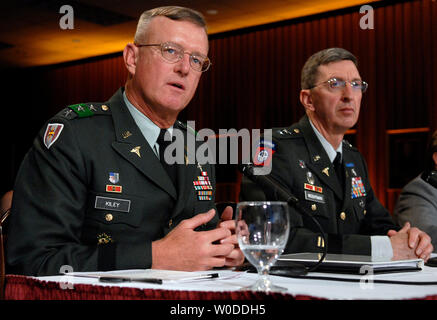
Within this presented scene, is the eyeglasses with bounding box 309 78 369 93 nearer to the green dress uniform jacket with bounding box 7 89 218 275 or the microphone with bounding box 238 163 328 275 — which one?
the green dress uniform jacket with bounding box 7 89 218 275

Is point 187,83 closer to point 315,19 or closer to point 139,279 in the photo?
point 139,279

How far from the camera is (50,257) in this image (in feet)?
4.33

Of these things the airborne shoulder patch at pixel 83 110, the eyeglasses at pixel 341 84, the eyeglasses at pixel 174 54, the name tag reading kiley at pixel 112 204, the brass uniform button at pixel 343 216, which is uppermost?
the eyeglasses at pixel 341 84

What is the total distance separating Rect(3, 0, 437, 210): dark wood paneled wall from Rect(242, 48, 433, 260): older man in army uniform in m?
3.88

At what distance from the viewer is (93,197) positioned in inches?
61.3

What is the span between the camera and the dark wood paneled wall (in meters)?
6.22

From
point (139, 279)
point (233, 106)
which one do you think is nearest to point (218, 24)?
point (233, 106)

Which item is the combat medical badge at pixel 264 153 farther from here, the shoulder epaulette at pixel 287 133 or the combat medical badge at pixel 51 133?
the combat medical badge at pixel 51 133

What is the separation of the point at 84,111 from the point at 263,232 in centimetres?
95

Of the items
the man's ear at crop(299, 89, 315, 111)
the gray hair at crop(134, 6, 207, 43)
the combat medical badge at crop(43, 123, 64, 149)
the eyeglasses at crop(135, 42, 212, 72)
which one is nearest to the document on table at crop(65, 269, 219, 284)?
the combat medical badge at crop(43, 123, 64, 149)

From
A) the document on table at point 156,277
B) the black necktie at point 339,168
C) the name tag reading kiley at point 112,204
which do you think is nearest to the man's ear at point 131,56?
the name tag reading kiley at point 112,204

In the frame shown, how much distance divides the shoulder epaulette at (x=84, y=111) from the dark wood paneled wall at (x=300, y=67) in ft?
16.9

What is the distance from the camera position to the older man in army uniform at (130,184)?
1.30 m

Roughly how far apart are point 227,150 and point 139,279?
21.1ft
